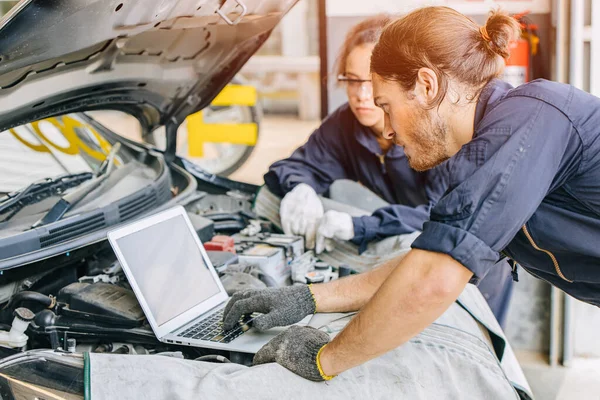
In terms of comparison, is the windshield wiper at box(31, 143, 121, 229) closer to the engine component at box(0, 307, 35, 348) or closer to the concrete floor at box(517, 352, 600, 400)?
the engine component at box(0, 307, 35, 348)

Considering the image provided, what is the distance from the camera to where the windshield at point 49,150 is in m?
2.00

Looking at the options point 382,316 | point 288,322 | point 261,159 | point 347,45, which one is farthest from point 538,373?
point 261,159

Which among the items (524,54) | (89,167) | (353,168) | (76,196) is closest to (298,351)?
(76,196)

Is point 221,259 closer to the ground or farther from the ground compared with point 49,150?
closer to the ground

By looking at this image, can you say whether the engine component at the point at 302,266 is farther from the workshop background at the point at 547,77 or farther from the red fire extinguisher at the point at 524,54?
the red fire extinguisher at the point at 524,54

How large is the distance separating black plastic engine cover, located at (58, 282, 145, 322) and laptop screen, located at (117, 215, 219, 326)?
0.15 ft

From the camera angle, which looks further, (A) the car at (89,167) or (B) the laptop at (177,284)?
(B) the laptop at (177,284)

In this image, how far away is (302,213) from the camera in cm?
240

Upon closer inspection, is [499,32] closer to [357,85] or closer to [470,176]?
[470,176]

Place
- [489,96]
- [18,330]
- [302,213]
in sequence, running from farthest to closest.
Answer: [302,213] → [18,330] → [489,96]

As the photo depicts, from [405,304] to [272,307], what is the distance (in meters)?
0.46

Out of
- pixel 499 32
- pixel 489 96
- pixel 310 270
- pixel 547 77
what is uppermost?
pixel 499 32

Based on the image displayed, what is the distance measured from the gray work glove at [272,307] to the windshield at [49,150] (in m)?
0.73

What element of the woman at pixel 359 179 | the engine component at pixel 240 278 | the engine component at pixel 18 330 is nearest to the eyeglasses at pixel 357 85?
the woman at pixel 359 179
